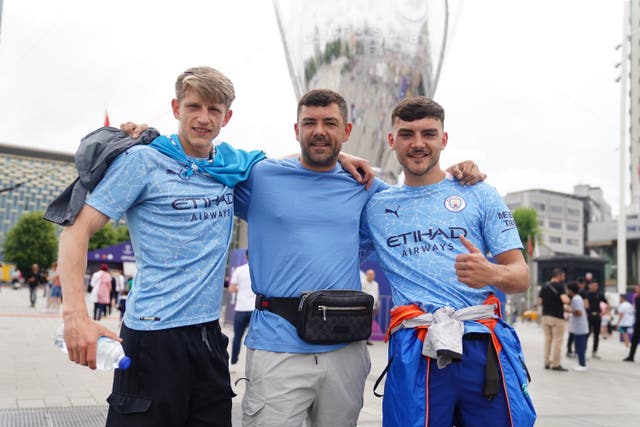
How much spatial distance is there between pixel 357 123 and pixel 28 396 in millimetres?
8607

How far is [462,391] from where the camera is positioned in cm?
254

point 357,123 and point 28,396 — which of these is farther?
point 357,123

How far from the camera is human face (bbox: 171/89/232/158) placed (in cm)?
256

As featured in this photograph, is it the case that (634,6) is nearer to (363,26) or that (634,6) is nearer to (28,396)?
(363,26)

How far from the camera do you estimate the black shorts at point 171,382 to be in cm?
235

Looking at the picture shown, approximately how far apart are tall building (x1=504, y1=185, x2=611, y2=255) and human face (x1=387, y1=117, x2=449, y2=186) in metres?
110

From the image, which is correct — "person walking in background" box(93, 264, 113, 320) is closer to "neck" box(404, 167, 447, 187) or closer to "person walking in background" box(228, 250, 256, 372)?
"person walking in background" box(228, 250, 256, 372)

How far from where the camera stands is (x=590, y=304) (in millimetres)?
14438

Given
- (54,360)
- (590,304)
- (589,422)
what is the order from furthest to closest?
(590,304), (54,360), (589,422)

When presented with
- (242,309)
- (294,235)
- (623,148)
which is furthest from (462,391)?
(623,148)

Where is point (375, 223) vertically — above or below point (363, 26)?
below

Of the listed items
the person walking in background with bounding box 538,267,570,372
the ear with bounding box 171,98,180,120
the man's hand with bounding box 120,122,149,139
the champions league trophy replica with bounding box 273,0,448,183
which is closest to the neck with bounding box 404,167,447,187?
the ear with bounding box 171,98,180,120

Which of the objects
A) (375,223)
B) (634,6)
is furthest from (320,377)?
(634,6)

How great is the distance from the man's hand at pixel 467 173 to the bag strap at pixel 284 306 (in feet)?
3.07
